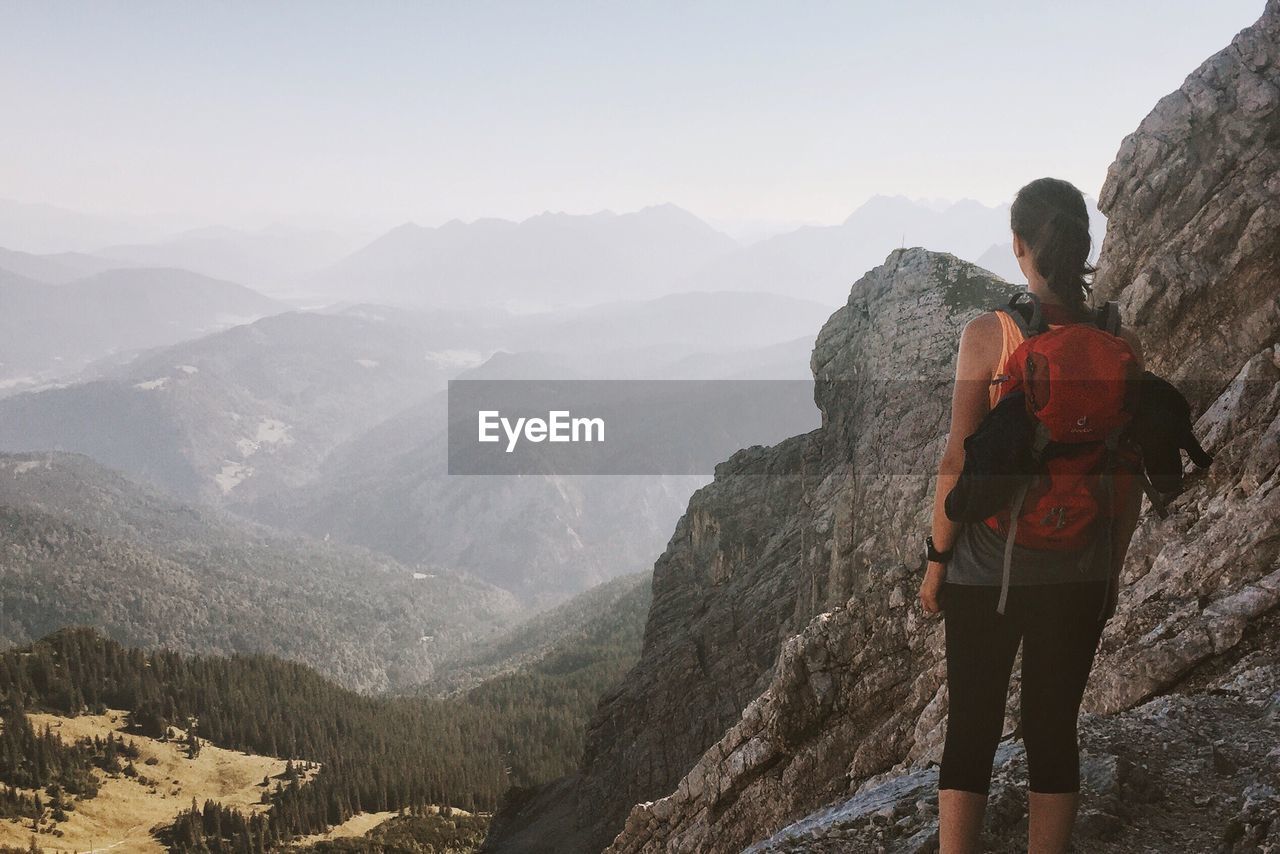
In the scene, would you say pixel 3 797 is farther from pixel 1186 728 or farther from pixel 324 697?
pixel 1186 728

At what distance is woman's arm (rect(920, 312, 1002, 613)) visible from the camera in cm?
507

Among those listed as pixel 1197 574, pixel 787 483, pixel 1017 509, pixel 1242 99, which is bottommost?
pixel 787 483

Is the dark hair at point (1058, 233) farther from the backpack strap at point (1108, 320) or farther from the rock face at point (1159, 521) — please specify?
the rock face at point (1159, 521)

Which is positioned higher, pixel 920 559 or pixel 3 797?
pixel 920 559

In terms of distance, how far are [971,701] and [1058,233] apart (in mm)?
3105

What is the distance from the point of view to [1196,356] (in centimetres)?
1603

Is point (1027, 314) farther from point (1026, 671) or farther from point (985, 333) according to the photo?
point (1026, 671)

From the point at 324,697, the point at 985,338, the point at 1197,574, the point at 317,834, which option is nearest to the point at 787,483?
the point at 1197,574

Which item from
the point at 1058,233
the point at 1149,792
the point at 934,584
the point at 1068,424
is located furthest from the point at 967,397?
the point at 1149,792

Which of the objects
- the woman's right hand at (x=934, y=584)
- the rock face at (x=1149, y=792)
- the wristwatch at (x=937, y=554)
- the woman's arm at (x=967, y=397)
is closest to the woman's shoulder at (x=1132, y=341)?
the woman's arm at (x=967, y=397)

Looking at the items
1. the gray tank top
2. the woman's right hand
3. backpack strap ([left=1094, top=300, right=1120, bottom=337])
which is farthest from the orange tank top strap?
the woman's right hand

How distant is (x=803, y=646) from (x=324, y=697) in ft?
638

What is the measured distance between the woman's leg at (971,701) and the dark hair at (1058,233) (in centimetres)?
204

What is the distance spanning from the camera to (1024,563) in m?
5.01
